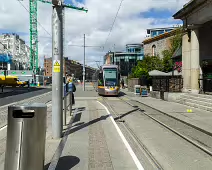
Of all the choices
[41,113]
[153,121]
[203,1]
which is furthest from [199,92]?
[41,113]

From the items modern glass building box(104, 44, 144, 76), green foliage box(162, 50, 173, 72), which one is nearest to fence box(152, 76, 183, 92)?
green foliage box(162, 50, 173, 72)

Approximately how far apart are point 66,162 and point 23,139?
61.8 inches

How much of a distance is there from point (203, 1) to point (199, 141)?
40.4ft

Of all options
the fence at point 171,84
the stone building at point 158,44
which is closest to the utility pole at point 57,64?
the fence at point 171,84

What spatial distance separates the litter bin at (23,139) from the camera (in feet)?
14.5

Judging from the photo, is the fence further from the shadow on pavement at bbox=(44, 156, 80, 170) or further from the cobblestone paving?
the shadow on pavement at bbox=(44, 156, 80, 170)

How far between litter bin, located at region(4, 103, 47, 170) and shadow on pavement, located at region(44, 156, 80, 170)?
866 mm

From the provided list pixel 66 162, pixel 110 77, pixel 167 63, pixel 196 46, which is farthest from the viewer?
pixel 167 63

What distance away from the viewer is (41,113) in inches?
186

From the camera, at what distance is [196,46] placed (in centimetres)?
1933

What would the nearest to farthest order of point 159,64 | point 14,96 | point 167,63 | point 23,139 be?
point 23,139
point 14,96
point 167,63
point 159,64

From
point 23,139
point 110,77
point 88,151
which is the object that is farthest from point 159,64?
point 23,139

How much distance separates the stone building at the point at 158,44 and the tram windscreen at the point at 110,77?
29458 millimetres

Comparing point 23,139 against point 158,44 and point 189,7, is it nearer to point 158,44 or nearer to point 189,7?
point 189,7
